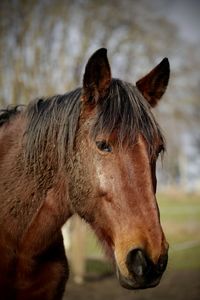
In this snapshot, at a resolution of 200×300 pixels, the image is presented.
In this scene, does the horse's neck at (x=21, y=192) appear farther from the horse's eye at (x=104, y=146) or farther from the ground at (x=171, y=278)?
the ground at (x=171, y=278)

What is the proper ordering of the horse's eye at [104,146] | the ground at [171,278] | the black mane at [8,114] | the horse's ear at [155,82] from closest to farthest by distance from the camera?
1. the horse's eye at [104,146]
2. the horse's ear at [155,82]
3. the black mane at [8,114]
4. the ground at [171,278]

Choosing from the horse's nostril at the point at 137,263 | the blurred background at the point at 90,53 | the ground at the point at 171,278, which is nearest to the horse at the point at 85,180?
the horse's nostril at the point at 137,263

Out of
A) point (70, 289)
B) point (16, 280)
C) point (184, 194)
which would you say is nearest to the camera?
point (16, 280)

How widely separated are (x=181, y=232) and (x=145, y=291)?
830 centimetres

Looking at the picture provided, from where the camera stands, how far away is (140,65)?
32.7 feet

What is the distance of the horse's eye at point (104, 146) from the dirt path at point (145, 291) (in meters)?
7.08

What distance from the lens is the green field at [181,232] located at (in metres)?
12.8

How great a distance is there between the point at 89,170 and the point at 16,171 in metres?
0.71

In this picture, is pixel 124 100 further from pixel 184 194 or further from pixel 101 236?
pixel 184 194

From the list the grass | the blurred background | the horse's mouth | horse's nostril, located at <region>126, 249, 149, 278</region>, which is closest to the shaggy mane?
horse's nostril, located at <region>126, 249, 149, 278</region>

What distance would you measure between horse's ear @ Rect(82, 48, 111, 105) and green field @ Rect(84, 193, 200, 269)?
6.60m

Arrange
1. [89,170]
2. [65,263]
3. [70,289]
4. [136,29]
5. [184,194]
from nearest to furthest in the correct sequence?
[89,170], [65,263], [70,289], [136,29], [184,194]

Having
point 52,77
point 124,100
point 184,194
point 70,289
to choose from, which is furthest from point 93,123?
point 184,194

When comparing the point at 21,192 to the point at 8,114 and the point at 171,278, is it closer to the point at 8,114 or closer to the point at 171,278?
the point at 8,114
